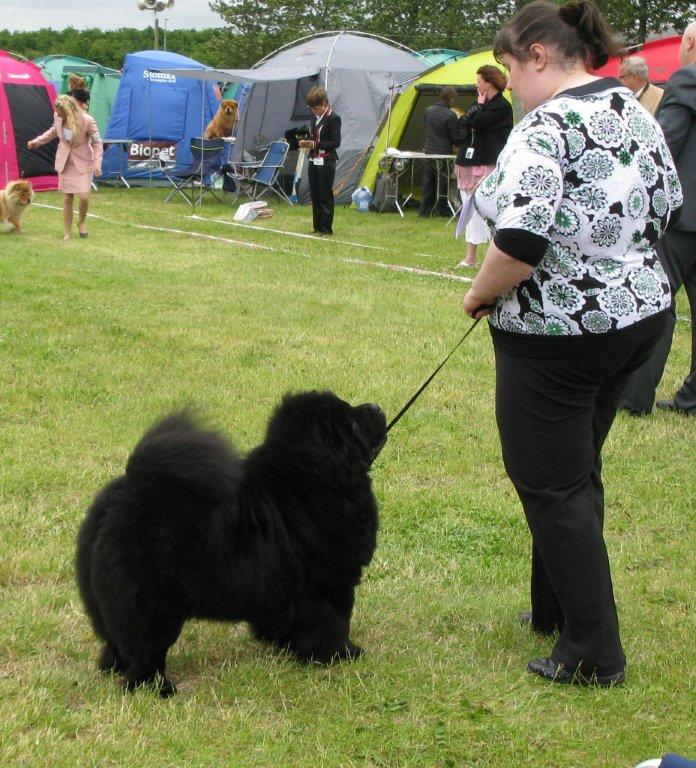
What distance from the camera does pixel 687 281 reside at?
5.90m

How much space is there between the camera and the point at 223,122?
1844 cm

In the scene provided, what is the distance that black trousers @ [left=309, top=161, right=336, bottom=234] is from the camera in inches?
548

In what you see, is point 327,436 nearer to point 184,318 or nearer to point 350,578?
point 350,578

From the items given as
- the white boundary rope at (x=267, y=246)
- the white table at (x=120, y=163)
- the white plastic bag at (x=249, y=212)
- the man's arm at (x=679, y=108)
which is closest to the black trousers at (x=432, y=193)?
the white plastic bag at (x=249, y=212)

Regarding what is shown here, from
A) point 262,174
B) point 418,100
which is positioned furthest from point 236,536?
point 262,174

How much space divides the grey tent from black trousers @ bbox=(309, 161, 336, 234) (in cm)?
368

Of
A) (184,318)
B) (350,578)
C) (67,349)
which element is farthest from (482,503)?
(184,318)

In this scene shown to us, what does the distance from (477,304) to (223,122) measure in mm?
16827

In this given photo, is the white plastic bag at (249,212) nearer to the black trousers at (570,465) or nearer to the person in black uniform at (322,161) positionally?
the person in black uniform at (322,161)

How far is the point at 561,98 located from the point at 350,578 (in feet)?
5.13

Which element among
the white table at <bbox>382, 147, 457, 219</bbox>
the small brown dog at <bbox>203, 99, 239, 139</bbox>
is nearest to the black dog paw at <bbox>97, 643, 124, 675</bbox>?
the white table at <bbox>382, 147, 457, 219</bbox>

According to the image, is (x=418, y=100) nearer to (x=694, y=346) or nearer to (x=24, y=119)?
(x=24, y=119)

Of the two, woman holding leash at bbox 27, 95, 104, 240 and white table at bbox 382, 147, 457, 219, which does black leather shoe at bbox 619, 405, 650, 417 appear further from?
white table at bbox 382, 147, 457, 219

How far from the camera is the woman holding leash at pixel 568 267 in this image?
2416 millimetres
